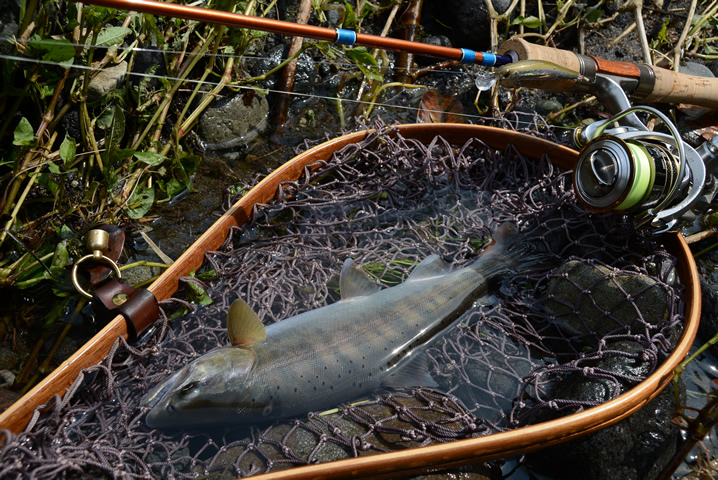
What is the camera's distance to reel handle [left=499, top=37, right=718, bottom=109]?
12.3 feet

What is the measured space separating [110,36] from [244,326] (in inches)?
92.8

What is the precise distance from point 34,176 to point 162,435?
2158mm

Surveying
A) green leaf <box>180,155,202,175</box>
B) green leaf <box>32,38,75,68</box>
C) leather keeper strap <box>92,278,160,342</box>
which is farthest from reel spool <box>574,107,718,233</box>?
green leaf <box>32,38,75,68</box>

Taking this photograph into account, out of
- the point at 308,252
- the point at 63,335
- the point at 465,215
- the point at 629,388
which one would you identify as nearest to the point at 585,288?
the point at 629,388

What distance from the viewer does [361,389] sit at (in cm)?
291

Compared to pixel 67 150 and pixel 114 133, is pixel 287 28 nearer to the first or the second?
pixel 114 133

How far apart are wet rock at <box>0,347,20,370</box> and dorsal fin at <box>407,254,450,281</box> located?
2.51 metres

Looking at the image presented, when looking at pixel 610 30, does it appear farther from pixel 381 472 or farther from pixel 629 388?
pixel 381 472

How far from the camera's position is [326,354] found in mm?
2805

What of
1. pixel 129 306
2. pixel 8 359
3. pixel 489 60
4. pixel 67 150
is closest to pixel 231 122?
pixel 67 150

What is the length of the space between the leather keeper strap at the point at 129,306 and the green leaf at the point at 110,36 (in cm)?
174

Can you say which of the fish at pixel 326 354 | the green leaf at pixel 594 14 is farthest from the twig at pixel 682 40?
the fish at pixel 326 354

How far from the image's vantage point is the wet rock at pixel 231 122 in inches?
192

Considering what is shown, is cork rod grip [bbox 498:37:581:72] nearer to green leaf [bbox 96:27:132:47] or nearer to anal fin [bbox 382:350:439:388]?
anal fin [bbox 382:350:439:388]
